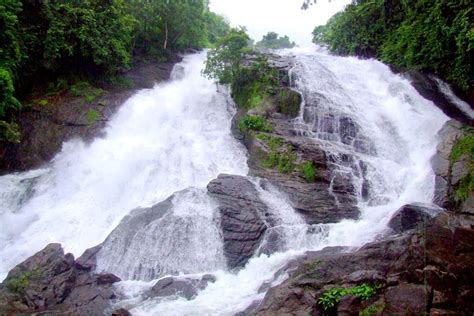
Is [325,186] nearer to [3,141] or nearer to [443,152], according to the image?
[443,152]

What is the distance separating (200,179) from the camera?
53.7 feet

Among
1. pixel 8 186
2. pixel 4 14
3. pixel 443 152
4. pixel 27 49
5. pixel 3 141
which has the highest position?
pixel 4 14

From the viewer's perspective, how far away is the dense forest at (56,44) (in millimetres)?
17062

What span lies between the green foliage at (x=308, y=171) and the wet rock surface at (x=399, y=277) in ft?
18.2

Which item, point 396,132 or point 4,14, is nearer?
point 4,14

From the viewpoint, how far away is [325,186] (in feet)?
47.1

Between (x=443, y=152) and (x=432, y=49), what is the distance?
8.14 m

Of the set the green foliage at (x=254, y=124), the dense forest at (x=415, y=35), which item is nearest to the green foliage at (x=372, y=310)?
the green foliage at (x=254, y=124)

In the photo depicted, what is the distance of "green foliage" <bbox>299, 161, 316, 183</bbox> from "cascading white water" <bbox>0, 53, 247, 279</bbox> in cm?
286

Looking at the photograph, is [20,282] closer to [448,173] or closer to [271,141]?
[271,141]

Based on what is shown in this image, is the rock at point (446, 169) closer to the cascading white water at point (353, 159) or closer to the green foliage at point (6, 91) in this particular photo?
the cascading white water at point (353, 159)

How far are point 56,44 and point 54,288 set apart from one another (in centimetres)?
1261

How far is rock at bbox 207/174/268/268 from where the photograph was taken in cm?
1198

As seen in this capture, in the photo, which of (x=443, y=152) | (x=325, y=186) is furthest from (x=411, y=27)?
(x=325, y=186)
